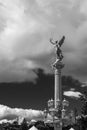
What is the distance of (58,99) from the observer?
5881 centimetres

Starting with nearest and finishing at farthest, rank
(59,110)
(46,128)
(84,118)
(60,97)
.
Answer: (84,118)
(59,110)
(60,97)
(46,128)

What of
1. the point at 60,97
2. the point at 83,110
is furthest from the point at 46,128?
the point at 83,110

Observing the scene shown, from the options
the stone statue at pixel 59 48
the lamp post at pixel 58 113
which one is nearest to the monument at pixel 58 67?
the stone statue at pixel 59 48

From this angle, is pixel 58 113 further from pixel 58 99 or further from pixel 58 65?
pixel 58 65

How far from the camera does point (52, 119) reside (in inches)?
2251

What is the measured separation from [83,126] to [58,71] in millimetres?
18213

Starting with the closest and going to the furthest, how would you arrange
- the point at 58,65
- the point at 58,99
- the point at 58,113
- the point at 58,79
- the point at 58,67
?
1. the point at 58,113
2. the point at 58,99
3. the point at 58,79
4. the point at 58,65
5. the point at 58,67

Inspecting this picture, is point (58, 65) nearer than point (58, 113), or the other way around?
point (58, 113)

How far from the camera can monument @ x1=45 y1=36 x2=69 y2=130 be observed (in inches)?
2140

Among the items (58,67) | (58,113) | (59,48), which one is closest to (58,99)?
(58,113)

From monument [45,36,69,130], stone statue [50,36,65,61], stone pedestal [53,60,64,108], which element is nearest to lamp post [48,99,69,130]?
monument [45,36,69,130]

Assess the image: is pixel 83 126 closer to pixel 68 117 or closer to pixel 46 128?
pixel 68 117

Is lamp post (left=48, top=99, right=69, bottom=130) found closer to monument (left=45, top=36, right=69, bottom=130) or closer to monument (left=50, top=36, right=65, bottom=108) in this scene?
monument (left=45, top=36, right=69, bottom=130)

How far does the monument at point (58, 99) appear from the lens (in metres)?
54.4
